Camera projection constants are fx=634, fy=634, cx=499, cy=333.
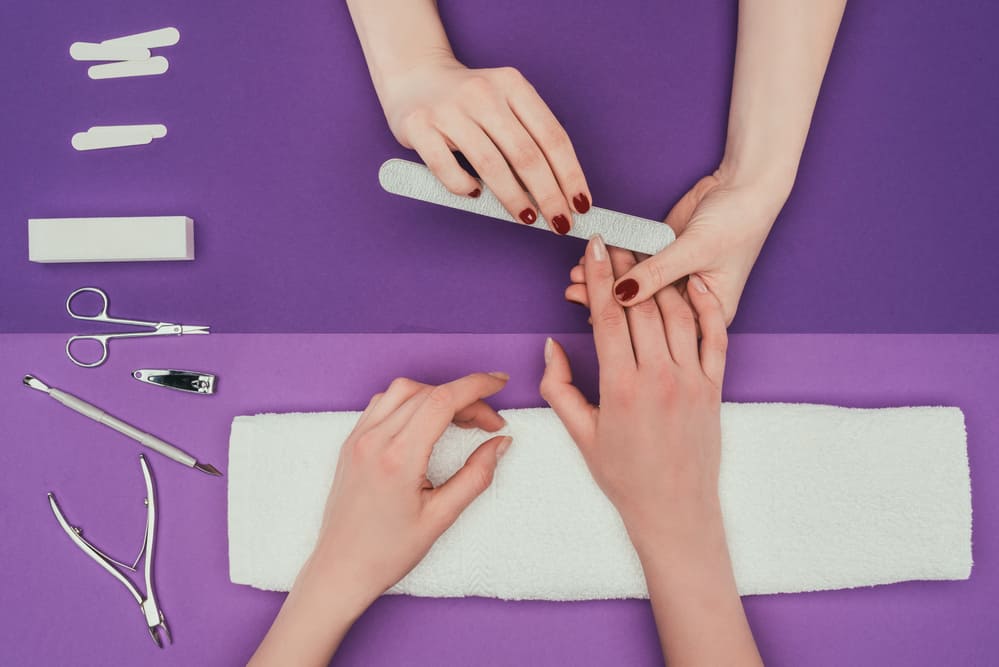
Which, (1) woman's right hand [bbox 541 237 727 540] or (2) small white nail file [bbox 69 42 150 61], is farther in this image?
(2) small white nail file [bbox 69 42 150 61]

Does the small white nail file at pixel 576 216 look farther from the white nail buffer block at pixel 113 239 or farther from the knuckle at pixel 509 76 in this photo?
the white nail buffer block at pixel 113 239

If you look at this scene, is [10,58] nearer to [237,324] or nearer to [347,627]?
[237,324]

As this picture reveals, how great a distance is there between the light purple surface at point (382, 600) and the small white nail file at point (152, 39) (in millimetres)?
321

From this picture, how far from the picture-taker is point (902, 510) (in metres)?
0.63

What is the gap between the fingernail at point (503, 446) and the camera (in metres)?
0.60

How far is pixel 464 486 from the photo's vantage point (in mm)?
575

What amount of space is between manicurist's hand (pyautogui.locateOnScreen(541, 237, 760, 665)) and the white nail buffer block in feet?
1.38

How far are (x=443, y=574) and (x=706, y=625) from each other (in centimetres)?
25

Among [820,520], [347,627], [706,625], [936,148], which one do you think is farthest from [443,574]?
[936,148]

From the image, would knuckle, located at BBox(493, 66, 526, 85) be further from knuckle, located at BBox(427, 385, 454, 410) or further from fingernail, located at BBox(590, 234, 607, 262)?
knuckle, located at BBox(427, 385, 454, 410)

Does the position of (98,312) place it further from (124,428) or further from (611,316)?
(611,316)

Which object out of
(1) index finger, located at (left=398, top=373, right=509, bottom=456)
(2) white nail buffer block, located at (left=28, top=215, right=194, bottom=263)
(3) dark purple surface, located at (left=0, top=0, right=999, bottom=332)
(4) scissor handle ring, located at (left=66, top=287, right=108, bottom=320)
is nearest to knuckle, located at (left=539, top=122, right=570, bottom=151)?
(3) dark purple surface, located at (left=0, top=0, right=999, bottom=332)

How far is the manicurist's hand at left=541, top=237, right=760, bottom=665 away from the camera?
0.56 metres

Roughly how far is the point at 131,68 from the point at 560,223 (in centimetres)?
50
